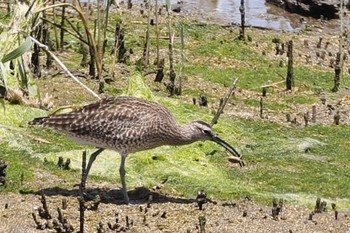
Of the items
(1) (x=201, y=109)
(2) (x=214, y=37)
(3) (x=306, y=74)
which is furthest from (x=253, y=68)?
(1) (x=201, y=109)

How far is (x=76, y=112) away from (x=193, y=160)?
7.73 feet

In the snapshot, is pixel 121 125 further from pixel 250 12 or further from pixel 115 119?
pixel 250 12

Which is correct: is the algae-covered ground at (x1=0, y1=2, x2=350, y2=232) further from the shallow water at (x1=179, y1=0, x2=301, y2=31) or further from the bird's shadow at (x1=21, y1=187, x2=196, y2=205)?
the shallow water at (x1=179, y1=0, x2=301, y2=31)

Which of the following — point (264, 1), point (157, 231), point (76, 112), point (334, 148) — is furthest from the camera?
point (264, 1)

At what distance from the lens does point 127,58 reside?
17188 mm

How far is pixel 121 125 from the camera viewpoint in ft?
31.2

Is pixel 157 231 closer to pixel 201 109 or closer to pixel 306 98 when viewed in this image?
pixel 201 109

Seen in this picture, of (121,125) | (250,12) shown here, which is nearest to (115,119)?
(121,125)

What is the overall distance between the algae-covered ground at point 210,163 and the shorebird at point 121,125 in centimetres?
63

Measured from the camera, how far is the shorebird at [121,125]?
952cm

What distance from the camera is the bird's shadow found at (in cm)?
973

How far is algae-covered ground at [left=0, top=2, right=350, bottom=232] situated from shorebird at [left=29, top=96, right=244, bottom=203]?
627 mm

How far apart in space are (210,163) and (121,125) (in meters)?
2.45

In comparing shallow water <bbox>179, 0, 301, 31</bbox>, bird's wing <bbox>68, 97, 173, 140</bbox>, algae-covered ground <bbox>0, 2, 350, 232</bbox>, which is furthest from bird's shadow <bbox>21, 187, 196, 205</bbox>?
shallow water <bbox>179, 0, 301, 31</bbox>
